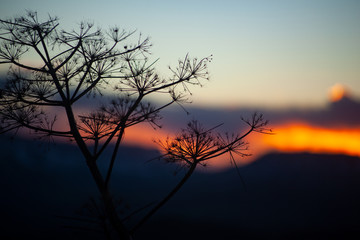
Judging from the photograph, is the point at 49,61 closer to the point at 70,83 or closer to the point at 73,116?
the point at 70,83

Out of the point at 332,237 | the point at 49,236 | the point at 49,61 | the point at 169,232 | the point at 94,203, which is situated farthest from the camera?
the point at 169,232

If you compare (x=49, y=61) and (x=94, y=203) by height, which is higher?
(x=49, y=61)

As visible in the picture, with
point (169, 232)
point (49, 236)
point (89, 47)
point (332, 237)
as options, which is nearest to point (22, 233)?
point (49, 236)

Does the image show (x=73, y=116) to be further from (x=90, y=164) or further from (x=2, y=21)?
(x=2, y=21)

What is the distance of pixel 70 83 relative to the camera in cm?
626

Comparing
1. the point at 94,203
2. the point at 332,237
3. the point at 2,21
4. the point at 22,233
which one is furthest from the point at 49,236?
the point at 332,237

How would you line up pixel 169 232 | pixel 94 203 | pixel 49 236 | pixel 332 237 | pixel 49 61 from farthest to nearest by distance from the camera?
pixel 169 232 → pixel 332 237 → pixel 49 236 → pixel 49 61 → pixel 94 203

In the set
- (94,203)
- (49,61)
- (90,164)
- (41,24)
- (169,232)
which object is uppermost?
(41,24)

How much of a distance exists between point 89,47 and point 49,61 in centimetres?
97

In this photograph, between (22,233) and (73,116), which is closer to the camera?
(73,116)

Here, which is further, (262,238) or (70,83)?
(262,238)

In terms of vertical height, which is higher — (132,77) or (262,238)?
(132,77)

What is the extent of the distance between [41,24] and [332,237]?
1907 cm

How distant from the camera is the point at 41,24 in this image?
6180mm
